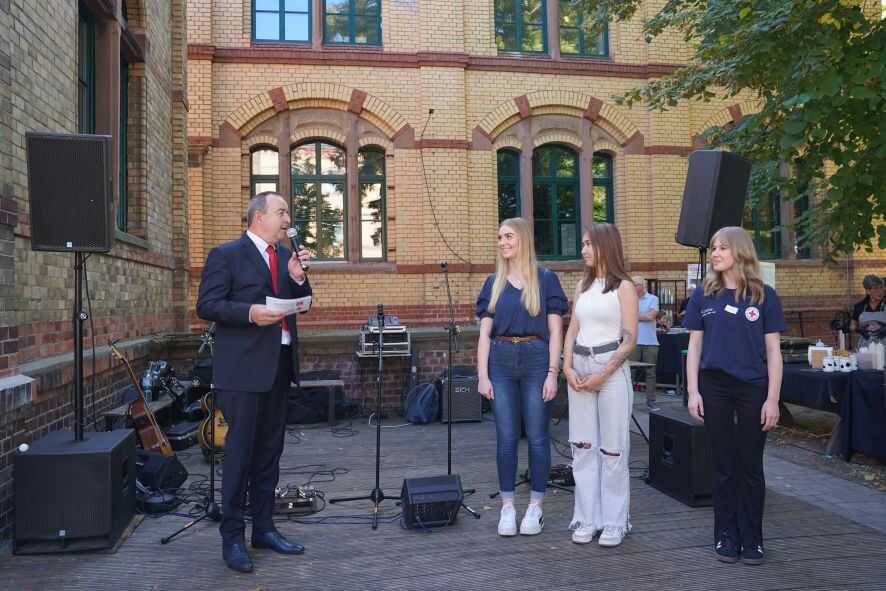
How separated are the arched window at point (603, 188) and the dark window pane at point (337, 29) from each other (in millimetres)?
5209

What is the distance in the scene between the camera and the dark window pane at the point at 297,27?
482 inches

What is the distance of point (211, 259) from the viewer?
3959 mm

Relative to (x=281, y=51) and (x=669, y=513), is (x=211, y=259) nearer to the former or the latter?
(x=669, y=513)

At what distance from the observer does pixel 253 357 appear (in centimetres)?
395

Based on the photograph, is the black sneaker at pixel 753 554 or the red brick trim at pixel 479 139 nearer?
the black sneaker at pixel 753 554

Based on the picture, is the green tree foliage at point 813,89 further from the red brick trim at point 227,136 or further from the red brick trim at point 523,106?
the red brick trim at point 227,136

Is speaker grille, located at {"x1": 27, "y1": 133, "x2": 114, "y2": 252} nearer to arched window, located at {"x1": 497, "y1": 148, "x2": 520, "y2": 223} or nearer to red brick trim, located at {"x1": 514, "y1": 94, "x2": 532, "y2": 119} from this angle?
arched window, located at {"x1": 497, "y1": 148, "x2": 520, "y2": 223}

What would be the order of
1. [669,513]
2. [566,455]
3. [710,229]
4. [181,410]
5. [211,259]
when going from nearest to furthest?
[211,259] < [669,513] < [710,229] < [566,455] < [181,410]

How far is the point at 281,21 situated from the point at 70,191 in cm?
876

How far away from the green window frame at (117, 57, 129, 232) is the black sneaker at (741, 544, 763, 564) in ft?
24.5

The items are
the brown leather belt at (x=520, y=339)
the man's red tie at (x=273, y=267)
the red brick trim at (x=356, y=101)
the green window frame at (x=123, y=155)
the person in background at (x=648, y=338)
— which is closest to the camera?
the man's red tie at (x=273, y=267)

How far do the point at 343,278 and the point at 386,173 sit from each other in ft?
6.69

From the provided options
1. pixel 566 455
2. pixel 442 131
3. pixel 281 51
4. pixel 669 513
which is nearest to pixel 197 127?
pixel 281 51

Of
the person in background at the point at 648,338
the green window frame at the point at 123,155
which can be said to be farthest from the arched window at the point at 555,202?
the green window frame at the point at 123,155
